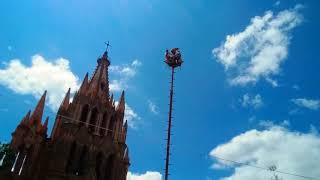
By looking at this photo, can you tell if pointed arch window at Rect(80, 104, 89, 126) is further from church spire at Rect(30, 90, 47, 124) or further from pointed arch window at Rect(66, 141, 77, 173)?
church spire at Rect(30, 90, 47, 124)

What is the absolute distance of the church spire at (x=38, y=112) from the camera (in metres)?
32.1

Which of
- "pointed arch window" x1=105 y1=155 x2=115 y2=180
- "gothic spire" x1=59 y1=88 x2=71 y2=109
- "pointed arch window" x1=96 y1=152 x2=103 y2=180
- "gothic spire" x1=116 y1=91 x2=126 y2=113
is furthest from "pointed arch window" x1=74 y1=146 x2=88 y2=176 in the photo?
"gothic spire" x1=116 y1=91 x2=126 y2=113

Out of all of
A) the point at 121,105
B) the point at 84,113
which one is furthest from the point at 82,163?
the point at 121,105

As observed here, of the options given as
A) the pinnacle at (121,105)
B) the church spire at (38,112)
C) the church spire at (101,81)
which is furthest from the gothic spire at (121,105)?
the church spire at (38,112)

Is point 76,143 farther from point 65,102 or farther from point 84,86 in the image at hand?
point 84,86

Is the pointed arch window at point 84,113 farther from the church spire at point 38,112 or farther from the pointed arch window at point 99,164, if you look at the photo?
the pointed arch window at point 99,164

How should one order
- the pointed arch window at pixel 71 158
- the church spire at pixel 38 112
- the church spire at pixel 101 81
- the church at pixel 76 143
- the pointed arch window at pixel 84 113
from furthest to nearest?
the church spire at pixel 101 81 < the pointed arch window at pixel 84 113 < the church spire at pixel 38 112 < the pointed arch window at pixel 71 158 < the church at pixel 76 143

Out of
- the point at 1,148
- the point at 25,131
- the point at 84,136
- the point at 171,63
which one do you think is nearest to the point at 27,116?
the point at 25,131

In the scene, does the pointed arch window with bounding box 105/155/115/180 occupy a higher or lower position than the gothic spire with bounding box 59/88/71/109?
lower

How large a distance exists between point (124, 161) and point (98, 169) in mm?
4273

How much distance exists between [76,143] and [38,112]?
6171 millimetres

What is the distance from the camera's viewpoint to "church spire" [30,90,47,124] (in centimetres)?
3206

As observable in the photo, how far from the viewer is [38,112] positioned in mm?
33188

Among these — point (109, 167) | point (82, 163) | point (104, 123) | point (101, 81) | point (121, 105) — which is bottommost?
point (82, 163)
